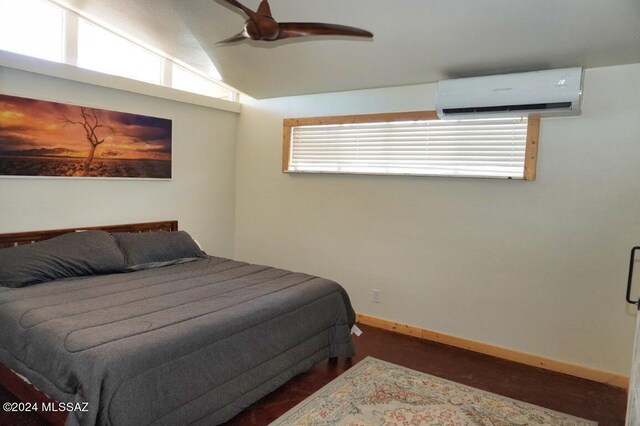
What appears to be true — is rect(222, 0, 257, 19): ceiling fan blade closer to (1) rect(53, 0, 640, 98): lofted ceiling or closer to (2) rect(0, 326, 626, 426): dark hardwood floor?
(1) rect(53, 0, 640, 98): lofted ceiling

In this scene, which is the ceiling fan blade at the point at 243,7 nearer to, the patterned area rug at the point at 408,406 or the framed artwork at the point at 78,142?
the framed artwork at the point at 78,142

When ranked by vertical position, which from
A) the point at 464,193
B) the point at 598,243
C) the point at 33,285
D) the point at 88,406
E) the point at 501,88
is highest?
the point at 501,88

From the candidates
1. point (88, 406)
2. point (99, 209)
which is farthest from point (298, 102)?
point (88, 406)

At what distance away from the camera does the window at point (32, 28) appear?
3.08 metres

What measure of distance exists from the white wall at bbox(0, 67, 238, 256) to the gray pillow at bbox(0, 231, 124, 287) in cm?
34

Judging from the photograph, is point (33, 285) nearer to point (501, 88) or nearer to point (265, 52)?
point (265, 52)

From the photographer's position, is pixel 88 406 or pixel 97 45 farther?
pixel 97 45

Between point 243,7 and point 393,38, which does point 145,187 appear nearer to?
point 243,7

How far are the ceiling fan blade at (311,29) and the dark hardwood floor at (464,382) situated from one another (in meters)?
2.23

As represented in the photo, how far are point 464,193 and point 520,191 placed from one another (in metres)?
0.44

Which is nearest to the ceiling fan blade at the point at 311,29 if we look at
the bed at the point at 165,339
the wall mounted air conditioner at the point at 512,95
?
the wall mounted air conditioner at the point at 512,95

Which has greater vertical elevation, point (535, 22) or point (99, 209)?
point (535, 22)

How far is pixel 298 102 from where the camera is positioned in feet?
14.8

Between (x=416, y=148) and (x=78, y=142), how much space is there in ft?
9.72
